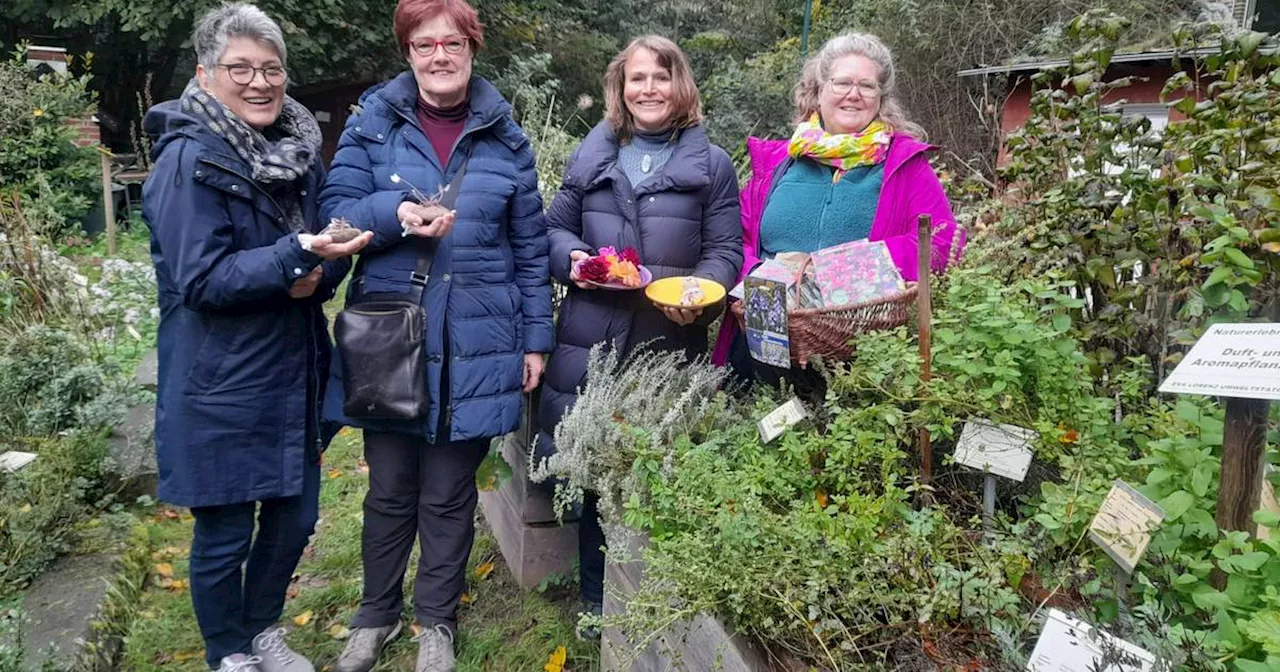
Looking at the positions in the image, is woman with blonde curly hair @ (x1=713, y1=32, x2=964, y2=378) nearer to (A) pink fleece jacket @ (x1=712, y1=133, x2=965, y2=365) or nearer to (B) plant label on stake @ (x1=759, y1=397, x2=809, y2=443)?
(A) pink fleece jacket @ (x1=712, y1=133, x2=965, y2=365)

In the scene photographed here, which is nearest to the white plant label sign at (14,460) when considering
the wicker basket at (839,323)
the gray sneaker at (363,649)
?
the gray sneaker at (363,649)

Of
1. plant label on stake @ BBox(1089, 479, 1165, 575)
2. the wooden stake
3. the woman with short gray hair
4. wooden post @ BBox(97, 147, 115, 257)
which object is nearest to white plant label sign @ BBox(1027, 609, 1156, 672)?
plant label on stake @ BBox(1089, 479, 1165, 575)

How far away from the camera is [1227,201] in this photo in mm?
1752

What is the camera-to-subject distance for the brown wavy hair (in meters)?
2.69

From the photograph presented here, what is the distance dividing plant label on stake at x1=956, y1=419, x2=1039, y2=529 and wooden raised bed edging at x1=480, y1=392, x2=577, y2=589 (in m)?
1.67

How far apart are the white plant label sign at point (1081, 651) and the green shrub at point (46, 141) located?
9.66m

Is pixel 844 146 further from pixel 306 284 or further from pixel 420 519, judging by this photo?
pixel 420 519

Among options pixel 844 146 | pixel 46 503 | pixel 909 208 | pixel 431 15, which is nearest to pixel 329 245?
pixel 431 15

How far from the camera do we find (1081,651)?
138cm

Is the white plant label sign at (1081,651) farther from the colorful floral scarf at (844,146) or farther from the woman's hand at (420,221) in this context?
the woman's hand at (420,221)

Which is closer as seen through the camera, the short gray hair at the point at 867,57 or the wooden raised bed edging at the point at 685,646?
the wooden raised bed edging at the point at 685,646

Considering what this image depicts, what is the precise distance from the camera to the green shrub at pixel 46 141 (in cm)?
877

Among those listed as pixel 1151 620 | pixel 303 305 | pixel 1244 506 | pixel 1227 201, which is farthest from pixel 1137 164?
pixel 303 305

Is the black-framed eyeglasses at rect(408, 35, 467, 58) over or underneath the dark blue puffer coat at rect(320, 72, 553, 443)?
over
